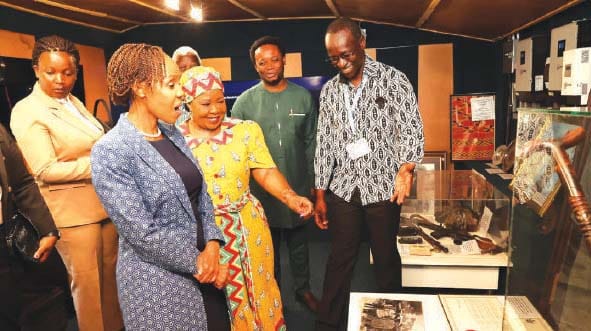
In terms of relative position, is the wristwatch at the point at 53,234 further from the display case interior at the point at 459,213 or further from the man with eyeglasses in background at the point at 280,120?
the display case interior at the point at 459,213

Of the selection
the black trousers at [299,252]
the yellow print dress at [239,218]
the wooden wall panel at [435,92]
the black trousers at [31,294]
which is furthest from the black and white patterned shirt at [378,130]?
the wooden wall panel at [435,92]

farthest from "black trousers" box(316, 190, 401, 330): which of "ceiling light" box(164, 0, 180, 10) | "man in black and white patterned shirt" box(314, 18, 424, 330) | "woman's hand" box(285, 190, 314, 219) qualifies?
"ceiling light" box(164, 0, 180, 10)

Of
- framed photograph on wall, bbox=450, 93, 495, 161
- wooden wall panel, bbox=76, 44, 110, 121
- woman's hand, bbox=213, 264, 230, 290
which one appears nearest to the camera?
woman's hand, bbox=213, 264, 230, 290

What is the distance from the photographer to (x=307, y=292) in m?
3.02

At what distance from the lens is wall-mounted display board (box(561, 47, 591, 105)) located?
205 cm

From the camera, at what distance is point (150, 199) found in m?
1.45

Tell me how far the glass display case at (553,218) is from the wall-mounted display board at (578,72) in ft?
3.72

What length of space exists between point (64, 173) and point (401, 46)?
11.5 feet

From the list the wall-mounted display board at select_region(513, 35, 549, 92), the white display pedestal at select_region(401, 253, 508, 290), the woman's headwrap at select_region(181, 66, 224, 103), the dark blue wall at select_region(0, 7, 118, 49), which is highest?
the dark blue wall at select_region(0, 7, 118, 49)

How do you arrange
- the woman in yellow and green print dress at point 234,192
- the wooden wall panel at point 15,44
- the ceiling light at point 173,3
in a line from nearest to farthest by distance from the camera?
the woman in yellow and green print dress at point 234,192
the ceiling light at point 173,3
the wooden wall panel at point 15,44

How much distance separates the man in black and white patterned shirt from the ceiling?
948 mm

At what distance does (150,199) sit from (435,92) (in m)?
3.78

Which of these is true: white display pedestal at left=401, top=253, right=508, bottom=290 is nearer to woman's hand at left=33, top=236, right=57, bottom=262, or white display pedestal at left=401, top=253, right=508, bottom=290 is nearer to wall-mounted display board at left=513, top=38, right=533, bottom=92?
wall-mounted display board at left=513, top=38, right=533, bottom=92

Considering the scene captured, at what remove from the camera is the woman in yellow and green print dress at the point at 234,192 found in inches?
76.7
